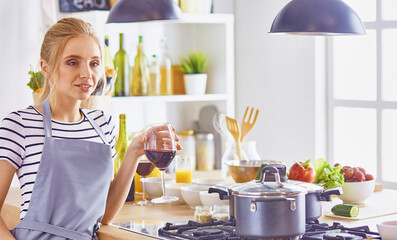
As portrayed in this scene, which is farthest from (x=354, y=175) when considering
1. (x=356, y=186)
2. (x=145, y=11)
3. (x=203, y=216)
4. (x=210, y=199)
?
(x=145, y=11)

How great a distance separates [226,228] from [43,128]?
0.69m

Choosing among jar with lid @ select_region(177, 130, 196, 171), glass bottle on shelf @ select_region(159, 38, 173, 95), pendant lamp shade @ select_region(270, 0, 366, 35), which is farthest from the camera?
jar with lid @ select_region(177, 130, 196, 171)

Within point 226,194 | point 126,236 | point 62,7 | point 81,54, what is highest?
point 62,7

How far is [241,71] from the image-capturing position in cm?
512

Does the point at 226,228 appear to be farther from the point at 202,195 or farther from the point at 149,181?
the point at 149,181

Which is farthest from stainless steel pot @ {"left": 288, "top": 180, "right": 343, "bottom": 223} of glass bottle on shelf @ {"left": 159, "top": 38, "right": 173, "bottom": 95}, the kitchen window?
glass bottle on shelf @ {"left": 159, "top": 38, "right": 173, "bottom": 95}

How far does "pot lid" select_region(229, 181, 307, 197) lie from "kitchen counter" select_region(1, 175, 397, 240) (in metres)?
0.41

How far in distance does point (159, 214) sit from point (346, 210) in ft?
2.27

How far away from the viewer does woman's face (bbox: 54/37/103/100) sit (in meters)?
2.31

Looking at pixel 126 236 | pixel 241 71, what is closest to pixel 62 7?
pixel 241 71

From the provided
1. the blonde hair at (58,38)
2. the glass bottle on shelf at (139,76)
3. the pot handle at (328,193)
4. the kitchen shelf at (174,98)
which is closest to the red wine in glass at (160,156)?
the blonde hair at (58,38)

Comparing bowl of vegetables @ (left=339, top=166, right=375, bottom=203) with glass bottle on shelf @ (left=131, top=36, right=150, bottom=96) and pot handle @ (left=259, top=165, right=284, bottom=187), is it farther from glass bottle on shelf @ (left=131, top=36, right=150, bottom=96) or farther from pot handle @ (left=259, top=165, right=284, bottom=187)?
glass bottle on shelf @ (left=131, top=36, right=150, bottom=96)

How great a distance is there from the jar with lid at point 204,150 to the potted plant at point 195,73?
0.32 m

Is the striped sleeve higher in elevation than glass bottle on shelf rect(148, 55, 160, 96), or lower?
lower
